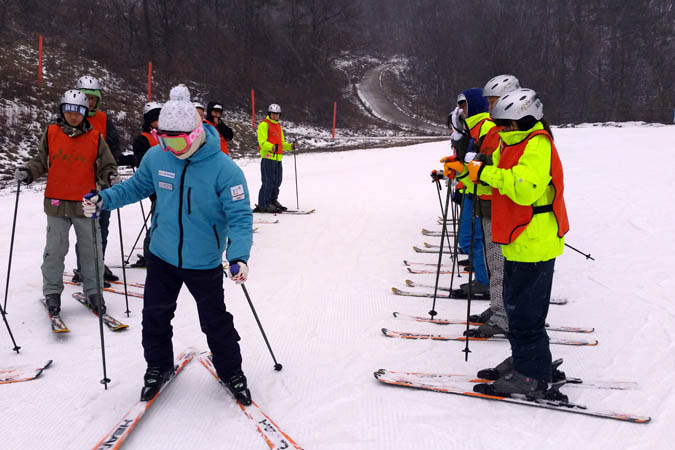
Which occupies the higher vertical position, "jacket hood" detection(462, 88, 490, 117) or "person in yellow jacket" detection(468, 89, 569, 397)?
"jacket hood" detection(462, 88, 490, 117)

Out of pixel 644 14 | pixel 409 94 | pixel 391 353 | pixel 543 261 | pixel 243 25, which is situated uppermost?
pixel 644 14

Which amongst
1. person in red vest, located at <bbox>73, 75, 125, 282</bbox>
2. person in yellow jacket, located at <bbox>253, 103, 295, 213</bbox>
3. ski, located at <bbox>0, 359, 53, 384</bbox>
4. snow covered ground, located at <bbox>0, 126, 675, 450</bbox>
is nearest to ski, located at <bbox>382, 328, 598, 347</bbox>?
snow covered ground, located at <bbox>0, 126, 675, 450</bbox>

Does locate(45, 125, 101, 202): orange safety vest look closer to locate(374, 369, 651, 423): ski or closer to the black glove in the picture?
the black glove

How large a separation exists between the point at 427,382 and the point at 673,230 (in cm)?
595

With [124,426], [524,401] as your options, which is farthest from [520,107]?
[124,426]

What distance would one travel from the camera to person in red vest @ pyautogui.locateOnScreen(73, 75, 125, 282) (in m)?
4.79

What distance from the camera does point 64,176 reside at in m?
4.18

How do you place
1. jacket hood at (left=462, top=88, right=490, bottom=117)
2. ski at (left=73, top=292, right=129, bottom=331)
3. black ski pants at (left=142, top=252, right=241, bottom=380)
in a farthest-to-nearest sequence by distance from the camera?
jacket hood at (left=462, top=88, right=490, bottom=117)
ski at (left=73, top=292, right=129, bottom=331)
black ski pants at (left=142, top=252, right=241, bottom=380)

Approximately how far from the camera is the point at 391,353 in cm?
382

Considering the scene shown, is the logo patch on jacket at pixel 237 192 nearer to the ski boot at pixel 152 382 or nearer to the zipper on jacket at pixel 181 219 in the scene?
the zipper on jacket at pixel 181 219

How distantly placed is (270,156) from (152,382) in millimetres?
6166

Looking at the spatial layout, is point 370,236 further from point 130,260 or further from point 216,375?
point 216,375

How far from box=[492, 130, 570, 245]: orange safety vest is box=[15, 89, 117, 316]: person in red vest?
3.20 metres

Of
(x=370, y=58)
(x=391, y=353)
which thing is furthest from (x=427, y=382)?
(x=370, y=58)
